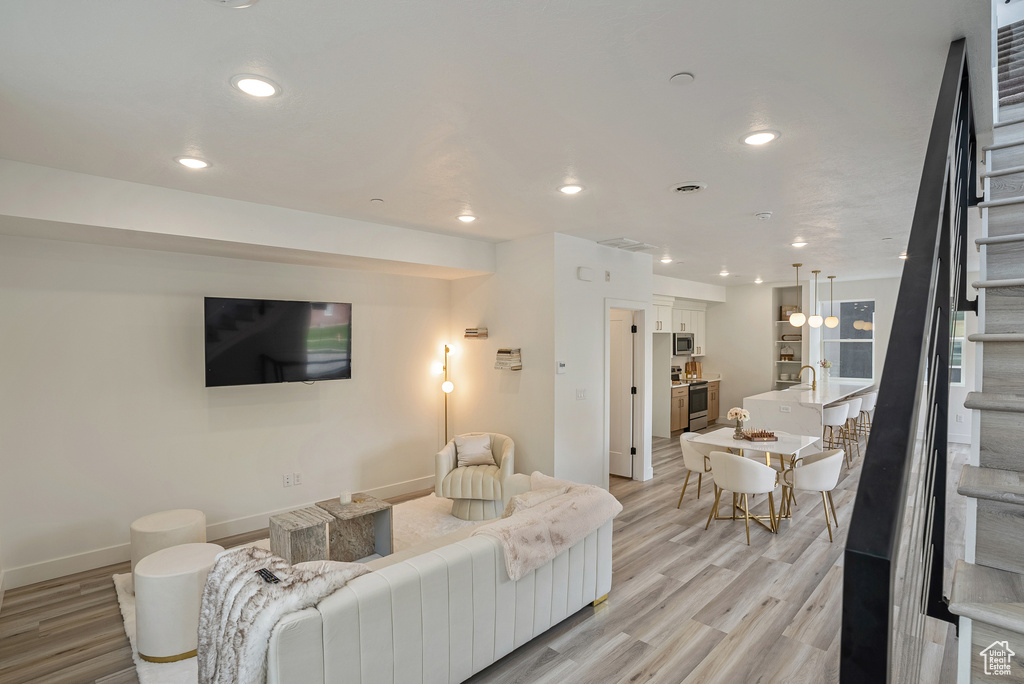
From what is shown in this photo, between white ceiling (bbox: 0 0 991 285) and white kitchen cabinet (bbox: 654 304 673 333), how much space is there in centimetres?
451

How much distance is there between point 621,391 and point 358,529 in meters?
3.50

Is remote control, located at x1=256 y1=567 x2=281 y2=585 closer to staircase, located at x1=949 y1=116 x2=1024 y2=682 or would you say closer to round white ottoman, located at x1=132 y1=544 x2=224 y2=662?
round white ottoman, located at x1=132 y1=544 x2=224 y2=662

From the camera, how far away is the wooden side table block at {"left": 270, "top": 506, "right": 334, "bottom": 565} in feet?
11.0

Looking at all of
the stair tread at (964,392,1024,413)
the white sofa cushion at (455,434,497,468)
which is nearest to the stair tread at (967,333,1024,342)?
the stair tread at (964,392,1024,413)

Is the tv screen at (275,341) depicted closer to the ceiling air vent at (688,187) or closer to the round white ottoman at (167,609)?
the round white ottoman at (167,609)

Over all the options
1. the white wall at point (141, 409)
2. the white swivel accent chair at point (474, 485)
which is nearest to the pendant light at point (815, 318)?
the white swivel accent chair at point (474, 485)

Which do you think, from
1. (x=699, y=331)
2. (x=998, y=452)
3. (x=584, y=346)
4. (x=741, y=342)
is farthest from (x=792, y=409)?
(x=998, y=452)

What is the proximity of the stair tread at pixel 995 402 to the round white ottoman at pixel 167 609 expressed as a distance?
133 inches

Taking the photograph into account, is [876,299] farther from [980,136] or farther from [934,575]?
[934,575]

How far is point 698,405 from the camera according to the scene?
29.3 ft

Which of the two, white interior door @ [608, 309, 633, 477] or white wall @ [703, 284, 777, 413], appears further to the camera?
white wall @ [703, 284, 777, 413]

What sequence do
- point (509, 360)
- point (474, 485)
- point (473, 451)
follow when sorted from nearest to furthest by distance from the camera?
1. point (474, 485)
2. point (473, 451)
3. point (509, 360)

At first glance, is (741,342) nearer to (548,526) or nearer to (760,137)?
(760,137)

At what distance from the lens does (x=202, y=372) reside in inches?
167
